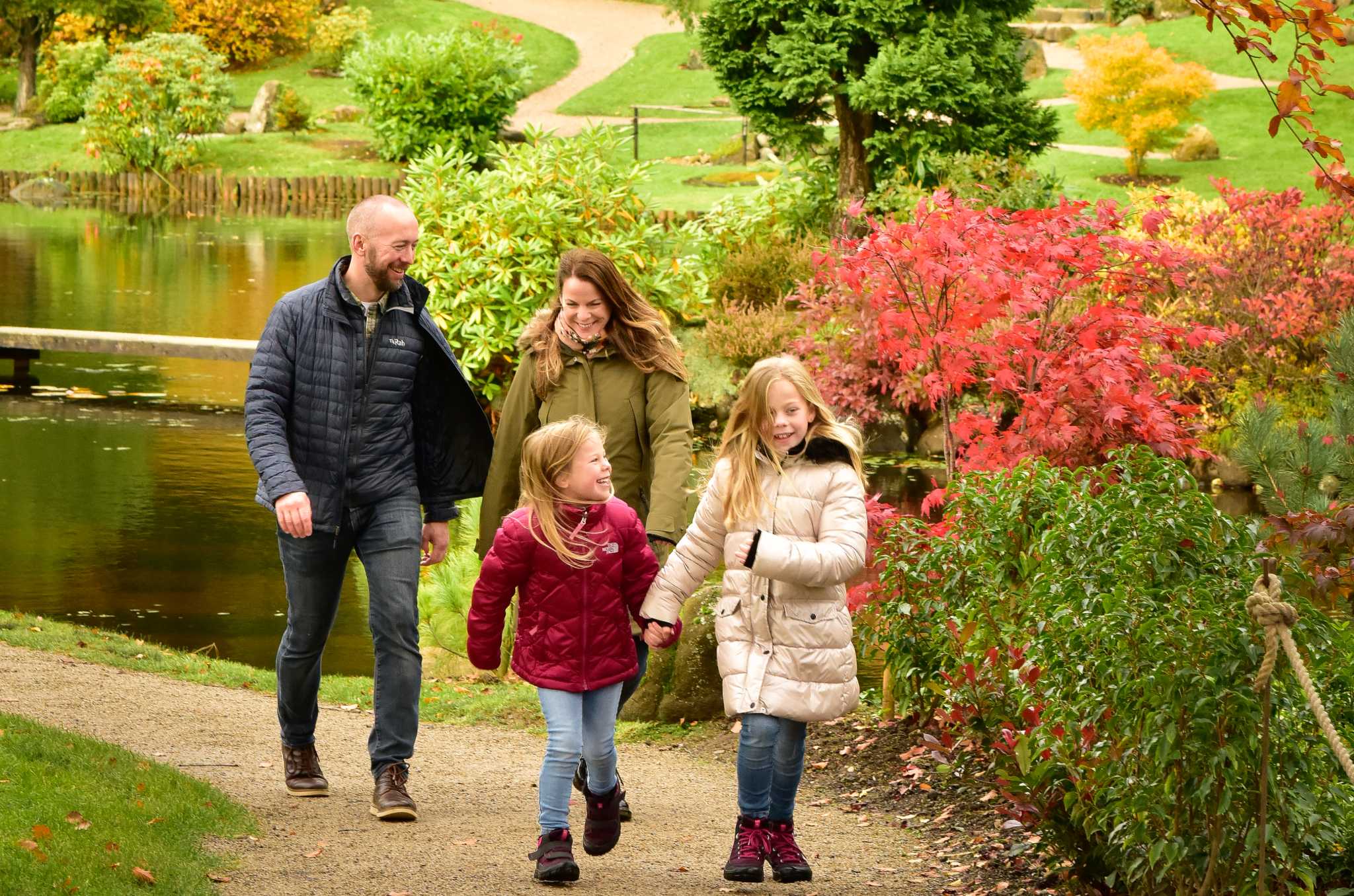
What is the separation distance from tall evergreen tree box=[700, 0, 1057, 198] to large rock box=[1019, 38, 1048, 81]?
1798 cm

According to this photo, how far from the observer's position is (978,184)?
50.5ft

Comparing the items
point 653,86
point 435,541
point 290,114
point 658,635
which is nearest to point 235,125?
point 290,114

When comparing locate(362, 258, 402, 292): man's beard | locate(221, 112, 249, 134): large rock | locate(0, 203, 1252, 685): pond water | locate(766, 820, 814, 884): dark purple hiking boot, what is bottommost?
locate(0, 203, 1252, 685): pond water

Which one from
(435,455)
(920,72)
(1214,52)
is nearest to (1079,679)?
(435,455)

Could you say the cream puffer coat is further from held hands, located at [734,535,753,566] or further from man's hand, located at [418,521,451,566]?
man's hand, located at [418,521,451,566]

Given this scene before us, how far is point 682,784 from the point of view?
5680 millimetres

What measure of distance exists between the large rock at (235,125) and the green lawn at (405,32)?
2.19 metres

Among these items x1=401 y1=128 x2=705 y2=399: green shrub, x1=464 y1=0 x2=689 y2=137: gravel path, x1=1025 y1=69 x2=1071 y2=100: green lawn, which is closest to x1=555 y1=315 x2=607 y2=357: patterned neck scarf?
x1=401 y1=128 x2=705 y2=399: green shrub

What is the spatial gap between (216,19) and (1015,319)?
1630 inches

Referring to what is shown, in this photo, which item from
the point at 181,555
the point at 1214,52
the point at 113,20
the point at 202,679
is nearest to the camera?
the point at 202,679

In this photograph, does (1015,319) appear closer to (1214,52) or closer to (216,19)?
(1214,52)

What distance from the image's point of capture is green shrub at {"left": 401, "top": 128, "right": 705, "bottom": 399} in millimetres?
12820

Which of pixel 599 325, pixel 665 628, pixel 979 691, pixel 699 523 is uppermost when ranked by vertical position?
pixel 599 325

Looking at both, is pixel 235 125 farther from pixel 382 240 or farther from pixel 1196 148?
pixel 382 240
